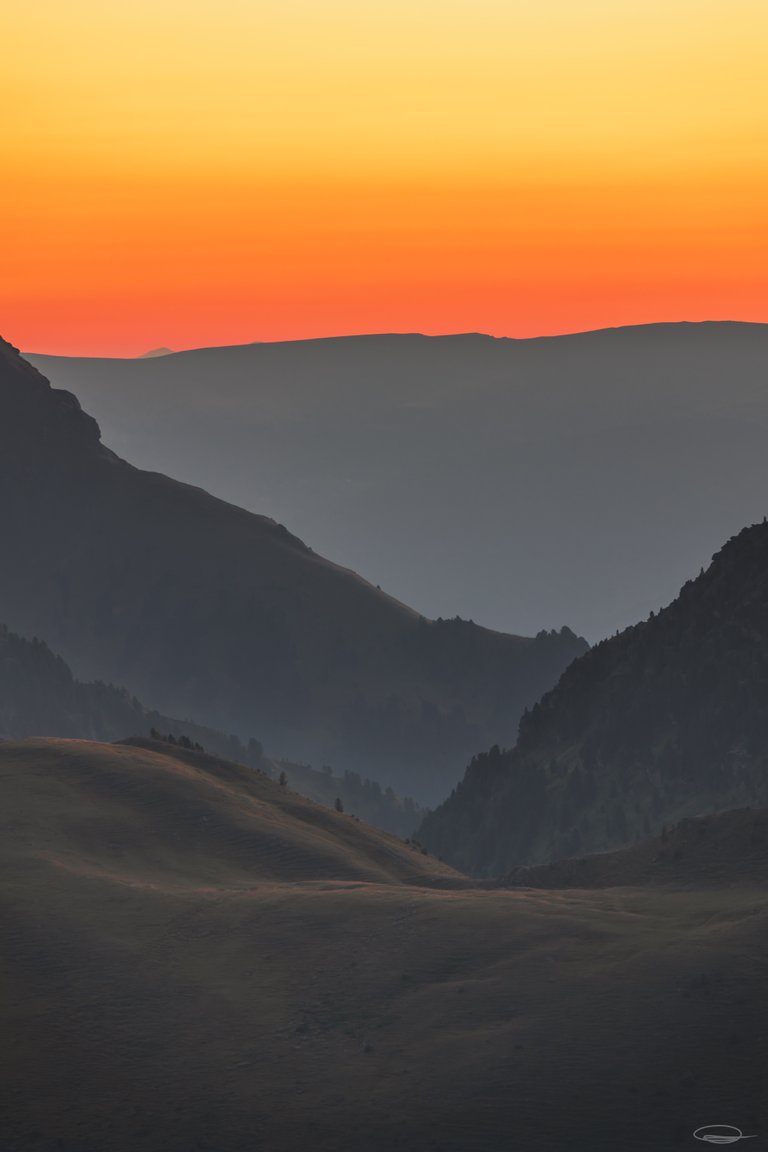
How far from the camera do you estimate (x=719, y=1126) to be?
7388 cm

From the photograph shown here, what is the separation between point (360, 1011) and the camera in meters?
90.0

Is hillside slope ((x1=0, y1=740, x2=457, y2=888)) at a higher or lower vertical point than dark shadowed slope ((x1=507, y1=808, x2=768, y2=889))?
higher

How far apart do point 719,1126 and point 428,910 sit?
30604mm

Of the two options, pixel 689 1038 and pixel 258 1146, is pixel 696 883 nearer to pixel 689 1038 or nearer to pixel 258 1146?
pixel 689 1038

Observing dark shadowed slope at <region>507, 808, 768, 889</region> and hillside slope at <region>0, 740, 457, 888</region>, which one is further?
hillside slope at <region>0, 740, 457, 888</region>

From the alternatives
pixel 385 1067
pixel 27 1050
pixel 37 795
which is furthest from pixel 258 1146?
pixel 37 795
